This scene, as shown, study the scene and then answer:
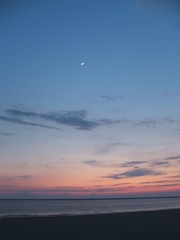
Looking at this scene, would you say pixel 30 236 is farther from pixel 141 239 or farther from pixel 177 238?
pixel 177 238

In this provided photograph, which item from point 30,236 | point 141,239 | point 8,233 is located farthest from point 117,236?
point 8,233

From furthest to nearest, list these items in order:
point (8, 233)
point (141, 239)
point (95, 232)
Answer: point (95, 232) < point (8, 233) < point (141, 239)

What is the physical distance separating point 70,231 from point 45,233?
65.7 inches

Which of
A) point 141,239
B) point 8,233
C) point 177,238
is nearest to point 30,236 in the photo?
point 8,233

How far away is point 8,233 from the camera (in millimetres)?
18766

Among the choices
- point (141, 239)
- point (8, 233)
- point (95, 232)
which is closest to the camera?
point (141, 239)

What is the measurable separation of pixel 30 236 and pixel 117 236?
15.7 ft

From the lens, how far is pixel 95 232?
2017 cm

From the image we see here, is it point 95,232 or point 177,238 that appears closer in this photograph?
point 177,238

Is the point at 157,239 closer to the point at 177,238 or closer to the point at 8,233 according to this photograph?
the point at 177,238

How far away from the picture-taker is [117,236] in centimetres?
1855

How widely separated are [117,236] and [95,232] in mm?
2043

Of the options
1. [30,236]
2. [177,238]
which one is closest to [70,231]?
[30,236]

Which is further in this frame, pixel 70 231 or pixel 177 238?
pixel 70 231
